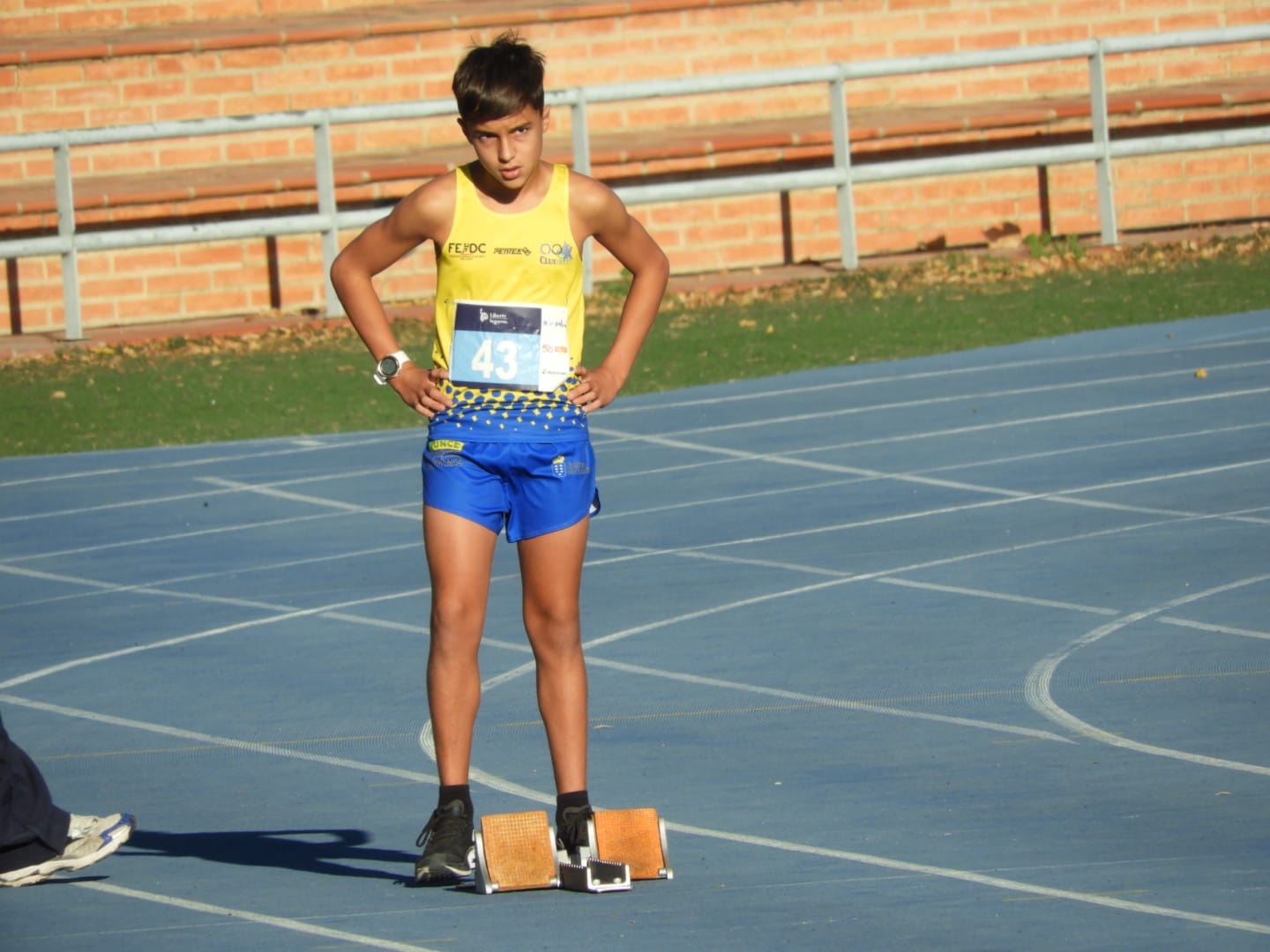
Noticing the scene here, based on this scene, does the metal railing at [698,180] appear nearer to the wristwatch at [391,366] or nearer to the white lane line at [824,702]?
the white lane line at [824,702]

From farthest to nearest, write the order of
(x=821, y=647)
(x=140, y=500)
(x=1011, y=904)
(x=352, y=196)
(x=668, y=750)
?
(x=352, y=196)
(x=140, y=500)
(x=821, y=647)
(x=668, y=750)
(x=1011, y=904)

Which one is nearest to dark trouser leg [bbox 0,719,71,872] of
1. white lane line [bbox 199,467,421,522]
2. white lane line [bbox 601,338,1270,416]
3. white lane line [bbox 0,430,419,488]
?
white lane line [bbox 199,467,421,522]

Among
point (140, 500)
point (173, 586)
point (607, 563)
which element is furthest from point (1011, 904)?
point (140, 500)

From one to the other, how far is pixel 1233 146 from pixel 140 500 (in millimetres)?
11181

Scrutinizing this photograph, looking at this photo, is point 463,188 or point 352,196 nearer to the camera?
point 463,188

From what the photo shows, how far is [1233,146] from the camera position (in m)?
18.3

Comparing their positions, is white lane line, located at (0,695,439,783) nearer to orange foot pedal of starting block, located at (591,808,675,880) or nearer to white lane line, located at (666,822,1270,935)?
white lane line, located at (666,822,1270,935)

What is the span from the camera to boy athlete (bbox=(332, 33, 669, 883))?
4848mm

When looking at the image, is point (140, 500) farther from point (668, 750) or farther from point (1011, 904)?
point (1011, 904)

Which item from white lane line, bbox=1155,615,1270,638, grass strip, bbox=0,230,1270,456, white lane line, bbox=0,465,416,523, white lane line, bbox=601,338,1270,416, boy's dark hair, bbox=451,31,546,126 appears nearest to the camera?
boy's dark hair, bbox=451,31,546,126

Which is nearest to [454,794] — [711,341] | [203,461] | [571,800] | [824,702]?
[571,800]

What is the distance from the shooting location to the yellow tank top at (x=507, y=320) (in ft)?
15.9

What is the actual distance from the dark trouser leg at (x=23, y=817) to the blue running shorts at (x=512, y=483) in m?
1.16

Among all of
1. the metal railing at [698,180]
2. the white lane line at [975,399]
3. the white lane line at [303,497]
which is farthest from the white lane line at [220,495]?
the metal railing at [698,180]
